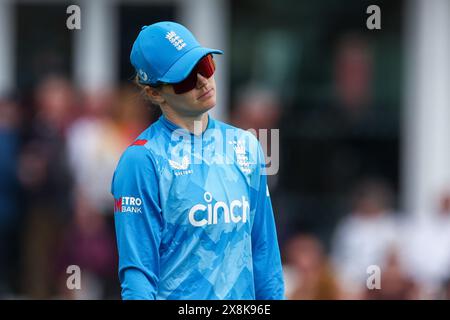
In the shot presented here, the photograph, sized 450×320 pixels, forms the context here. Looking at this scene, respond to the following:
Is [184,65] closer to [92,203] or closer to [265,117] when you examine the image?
[92,203]

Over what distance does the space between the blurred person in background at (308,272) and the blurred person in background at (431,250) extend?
2.75 ft

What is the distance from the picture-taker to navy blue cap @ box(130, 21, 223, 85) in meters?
5.03

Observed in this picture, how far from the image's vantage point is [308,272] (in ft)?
31.8

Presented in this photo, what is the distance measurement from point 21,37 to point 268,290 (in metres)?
8.51

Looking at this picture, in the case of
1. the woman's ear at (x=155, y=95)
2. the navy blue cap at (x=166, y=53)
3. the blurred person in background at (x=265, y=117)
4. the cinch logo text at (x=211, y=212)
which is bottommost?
the blurred person in background at (x=265, y=117)

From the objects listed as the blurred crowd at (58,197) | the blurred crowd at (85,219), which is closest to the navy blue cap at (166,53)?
the blurred crowd at (85,219)

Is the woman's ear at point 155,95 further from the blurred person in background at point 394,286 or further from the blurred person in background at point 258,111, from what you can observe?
the blurred person in background at point 258,111

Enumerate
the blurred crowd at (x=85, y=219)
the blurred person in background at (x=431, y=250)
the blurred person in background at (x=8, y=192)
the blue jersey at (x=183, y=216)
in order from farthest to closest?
1. the blurred person in background at (x=431, y=250)
2. the blurred person in background at (x=8, y=192)
3. the blurred crowd at (x=85, y=219)
4. the blue jersey at (x=183, y=216)

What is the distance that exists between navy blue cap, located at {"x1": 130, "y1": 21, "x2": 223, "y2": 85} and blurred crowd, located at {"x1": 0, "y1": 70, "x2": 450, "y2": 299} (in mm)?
4952

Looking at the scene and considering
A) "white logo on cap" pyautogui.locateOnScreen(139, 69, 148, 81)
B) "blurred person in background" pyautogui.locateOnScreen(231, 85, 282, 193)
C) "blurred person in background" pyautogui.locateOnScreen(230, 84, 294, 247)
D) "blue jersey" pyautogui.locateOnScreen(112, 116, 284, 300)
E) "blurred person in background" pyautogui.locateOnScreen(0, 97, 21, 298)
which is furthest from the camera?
"blurred person in background" pyautogui.locateOnScreen(231, 85, 282, 193)

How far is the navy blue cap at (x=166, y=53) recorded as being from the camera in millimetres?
5027

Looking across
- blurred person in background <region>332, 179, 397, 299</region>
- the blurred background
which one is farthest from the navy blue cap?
the blurred background

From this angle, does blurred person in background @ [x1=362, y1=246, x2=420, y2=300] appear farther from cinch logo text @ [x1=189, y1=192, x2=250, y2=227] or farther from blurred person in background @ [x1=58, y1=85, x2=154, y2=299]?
cinch logo text @ [x1=189, y1=192, x2=250, y2=227]

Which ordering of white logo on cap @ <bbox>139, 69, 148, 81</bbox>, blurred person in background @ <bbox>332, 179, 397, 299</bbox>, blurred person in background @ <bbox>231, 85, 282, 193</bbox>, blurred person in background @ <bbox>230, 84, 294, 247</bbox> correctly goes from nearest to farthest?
white logo on cap @ <bbox>139, 69, 148, 81</bbox>, blurred person in background @ <bbox>332, 179, 397, 299</bbox>, blurred person in background @ <bbox>230, 84, 294, 247</bbox>, blurred person in background @ <bbox>231, 85, 282, 193</bbox>
